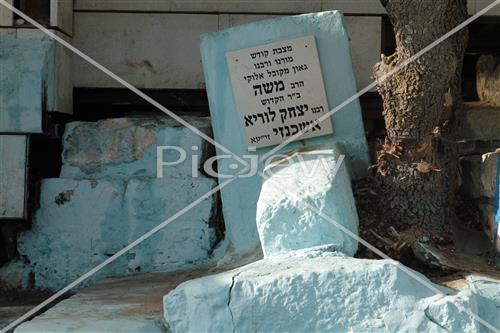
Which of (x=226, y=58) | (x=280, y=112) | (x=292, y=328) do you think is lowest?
(x=292, y=328)

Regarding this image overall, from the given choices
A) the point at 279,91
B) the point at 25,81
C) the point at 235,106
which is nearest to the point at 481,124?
the point at 279,91

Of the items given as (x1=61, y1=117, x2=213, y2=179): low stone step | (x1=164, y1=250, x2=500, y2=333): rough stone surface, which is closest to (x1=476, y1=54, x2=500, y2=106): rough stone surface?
(x1=61, y1=117, x2=213, y2=179): low stone step

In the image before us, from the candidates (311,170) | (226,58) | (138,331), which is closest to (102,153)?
A: (226,58)

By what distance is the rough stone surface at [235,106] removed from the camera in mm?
5418

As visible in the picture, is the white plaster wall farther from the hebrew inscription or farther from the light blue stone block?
the hebrew inscription

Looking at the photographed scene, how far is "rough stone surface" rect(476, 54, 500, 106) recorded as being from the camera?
6.61 meters

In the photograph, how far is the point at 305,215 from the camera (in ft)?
15.0

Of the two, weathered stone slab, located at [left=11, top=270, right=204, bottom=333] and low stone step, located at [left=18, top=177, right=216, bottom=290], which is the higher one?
low stone step, located at [left=18, top=177, right=216, bottom=290]

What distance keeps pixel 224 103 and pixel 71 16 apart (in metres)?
1.65

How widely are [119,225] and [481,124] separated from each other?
8.73 ft

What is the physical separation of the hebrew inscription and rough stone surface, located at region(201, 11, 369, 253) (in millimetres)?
46

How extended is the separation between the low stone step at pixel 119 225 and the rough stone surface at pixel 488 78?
237 centimetres

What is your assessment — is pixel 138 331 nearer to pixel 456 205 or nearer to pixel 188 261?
pixel 188 261

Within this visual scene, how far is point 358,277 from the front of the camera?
4.03 metres
